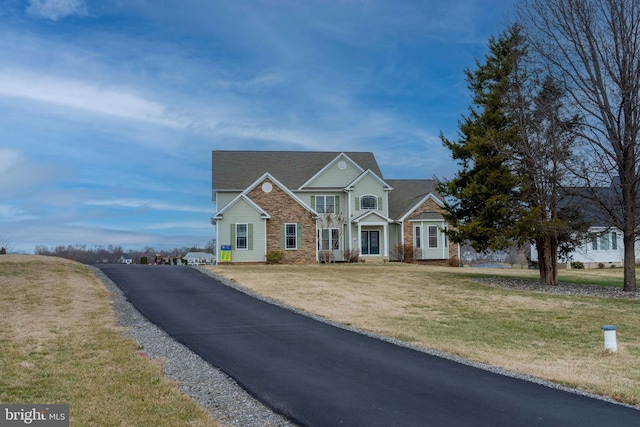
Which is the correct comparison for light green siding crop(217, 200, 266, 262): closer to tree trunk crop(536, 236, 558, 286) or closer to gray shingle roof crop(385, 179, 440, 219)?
gray shingle roof crop(385, 179, 440, 219)

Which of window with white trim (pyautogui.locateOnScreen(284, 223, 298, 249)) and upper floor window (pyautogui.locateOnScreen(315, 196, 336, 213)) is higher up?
upper floor window (pyautogui.locateOnScreen(315, 196, 336, 213))

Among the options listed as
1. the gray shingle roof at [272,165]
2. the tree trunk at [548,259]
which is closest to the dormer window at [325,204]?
the gray shingle roof at [272,165]

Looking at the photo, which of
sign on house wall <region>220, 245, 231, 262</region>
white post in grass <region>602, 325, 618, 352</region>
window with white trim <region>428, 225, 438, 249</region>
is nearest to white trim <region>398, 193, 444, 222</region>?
window with white trim <region>428, 225, 438, 249</region>

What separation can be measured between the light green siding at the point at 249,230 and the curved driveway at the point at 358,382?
1819 centimetres

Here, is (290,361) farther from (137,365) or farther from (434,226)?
(434,226)

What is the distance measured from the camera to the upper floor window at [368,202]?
128 feet

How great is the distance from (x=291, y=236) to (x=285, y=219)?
1158 millimetres

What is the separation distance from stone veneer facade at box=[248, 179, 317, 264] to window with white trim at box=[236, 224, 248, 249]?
152cm

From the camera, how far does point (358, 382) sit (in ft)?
28.1

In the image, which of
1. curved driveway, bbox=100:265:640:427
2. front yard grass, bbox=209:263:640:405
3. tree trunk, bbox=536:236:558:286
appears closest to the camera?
curved driveway, bbox=100:265:640:427

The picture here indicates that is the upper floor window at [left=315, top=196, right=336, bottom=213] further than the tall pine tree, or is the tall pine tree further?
the upper floor window at [left=315, top=196, right=336, bottom=213]

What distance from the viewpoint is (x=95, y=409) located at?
22.8 feet

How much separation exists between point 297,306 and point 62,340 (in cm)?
758

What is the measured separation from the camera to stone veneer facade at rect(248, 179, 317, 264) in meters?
34.3
